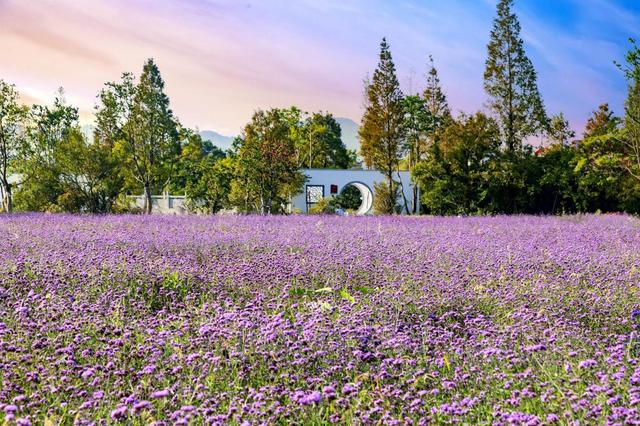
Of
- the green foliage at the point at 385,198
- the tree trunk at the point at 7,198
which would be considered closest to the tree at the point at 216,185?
the green foliage at the point at 385,198

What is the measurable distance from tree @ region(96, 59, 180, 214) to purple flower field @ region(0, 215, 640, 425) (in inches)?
957

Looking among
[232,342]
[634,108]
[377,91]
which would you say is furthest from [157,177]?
[232,342]

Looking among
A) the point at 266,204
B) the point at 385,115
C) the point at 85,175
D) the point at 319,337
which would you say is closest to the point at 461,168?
the point at 385,115

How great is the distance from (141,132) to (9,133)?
6862 millimetres

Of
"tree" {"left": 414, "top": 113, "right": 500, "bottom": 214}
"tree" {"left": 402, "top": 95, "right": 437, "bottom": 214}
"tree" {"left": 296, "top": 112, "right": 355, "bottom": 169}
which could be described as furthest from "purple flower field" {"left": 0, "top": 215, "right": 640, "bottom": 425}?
"tree" {"left": 296, "top": 112, "right": 355, "bottom": 169}

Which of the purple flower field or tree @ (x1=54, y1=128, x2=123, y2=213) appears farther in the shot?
tree @ (x1=54, y1=128, x2=123, y2=213)

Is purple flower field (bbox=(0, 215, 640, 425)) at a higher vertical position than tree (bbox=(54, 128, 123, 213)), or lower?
lower

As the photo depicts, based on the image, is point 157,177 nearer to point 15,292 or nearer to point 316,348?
point 15,292

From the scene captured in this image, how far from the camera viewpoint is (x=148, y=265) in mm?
6371

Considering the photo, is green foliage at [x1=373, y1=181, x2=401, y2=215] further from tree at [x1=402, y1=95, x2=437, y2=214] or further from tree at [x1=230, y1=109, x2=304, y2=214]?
tree at [x1=230, y1=109, x2=304, y2=214]

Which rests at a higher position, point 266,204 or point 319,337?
point 266,204

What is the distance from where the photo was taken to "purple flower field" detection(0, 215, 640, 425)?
283 cm

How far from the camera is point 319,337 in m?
3.80

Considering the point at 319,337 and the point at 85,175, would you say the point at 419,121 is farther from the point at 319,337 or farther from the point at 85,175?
the point at 319,337
